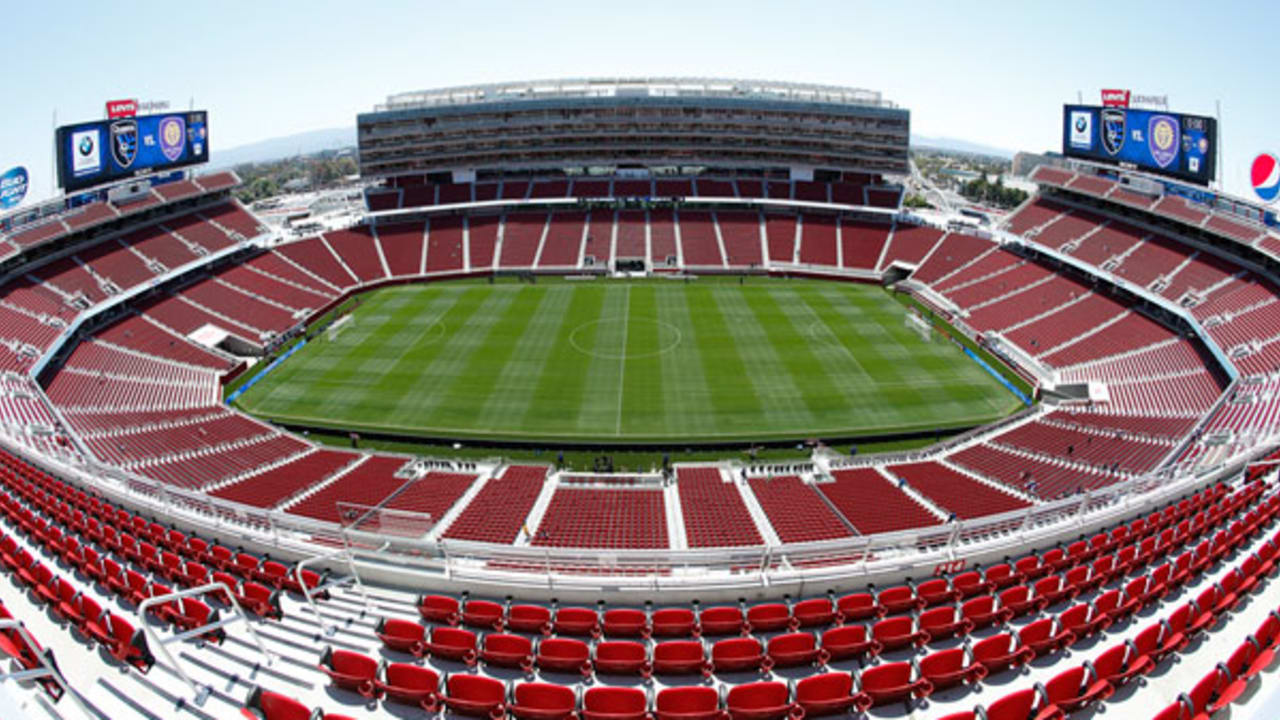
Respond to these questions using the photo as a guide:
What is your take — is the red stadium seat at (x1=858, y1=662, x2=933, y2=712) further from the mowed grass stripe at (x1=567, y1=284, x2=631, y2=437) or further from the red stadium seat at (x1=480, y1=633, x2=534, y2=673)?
the mowed grass stripe at (x1=567, y1=284, x2=631, y2=437)

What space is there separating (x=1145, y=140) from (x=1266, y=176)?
12652 mm

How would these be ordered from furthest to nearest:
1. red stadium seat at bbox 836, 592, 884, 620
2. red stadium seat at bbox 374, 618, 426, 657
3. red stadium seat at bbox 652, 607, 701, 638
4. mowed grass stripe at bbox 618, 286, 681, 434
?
1. mowed grass stripe at bbox 618, 286, 681, 434
2. red stadium seat at bbox 836, 592, 884, 620
3. red stadium seat at bbox 652, 607, 701, 638
4. red stadium seat at bbox 374, 618, 426, 657

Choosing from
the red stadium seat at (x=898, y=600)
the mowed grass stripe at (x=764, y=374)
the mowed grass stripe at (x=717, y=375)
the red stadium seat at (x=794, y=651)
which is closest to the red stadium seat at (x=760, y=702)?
the red stadium seat at (x=794, y=651)

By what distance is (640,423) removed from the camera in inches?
1395

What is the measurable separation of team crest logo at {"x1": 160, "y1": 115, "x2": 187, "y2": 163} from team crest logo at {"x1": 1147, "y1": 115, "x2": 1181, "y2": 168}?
7749cm

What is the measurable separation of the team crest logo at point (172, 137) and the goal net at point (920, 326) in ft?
204

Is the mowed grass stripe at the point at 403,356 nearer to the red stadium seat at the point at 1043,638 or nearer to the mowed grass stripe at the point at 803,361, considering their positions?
the mowed grass stripe at the point at 803,361

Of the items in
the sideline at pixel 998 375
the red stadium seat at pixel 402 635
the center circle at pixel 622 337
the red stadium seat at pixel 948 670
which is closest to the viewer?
the red stadium seat at pixel 948 670

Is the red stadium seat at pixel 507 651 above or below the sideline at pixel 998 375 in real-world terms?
above

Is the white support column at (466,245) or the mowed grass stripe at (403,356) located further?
the white support column at (466,245)

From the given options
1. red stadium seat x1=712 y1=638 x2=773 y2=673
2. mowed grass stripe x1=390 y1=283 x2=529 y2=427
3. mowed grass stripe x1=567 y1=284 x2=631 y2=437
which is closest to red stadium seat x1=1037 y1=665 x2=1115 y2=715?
red stadium seat x1=712 y1=638 x2=773 y2=673

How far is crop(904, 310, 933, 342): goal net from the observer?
4812 cm

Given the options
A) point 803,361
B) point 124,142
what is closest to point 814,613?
Result: point 803,361

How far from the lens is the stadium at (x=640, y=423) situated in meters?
9.84
